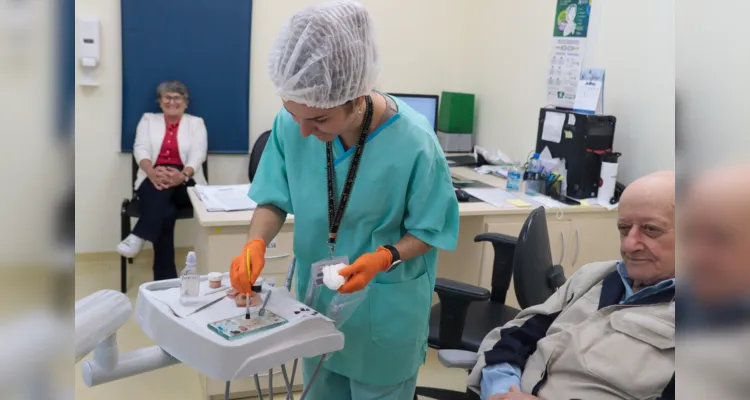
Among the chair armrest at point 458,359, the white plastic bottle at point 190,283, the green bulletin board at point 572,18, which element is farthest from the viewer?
the green bulletin board at point 572,18

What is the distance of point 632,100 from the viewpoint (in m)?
2.99

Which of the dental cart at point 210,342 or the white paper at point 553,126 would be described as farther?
the white paper at point 553,126

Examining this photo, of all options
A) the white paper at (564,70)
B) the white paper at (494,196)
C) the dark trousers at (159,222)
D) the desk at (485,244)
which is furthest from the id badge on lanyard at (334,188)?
the dark trousers at (159,222)

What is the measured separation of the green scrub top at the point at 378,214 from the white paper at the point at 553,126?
1857 millimetres

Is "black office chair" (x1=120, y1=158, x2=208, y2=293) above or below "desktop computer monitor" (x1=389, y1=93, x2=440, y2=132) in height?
below

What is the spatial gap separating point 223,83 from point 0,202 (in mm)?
3893

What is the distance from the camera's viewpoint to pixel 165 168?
3643mm

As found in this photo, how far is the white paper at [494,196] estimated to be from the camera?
281 cm

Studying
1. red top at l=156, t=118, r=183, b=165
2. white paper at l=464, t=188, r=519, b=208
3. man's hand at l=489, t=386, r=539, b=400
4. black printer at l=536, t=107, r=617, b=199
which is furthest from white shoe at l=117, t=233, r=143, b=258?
man's hand at l=489, t=386, r=539, b=400

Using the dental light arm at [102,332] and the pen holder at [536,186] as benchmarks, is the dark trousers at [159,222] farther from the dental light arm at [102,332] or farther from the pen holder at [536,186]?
the dental light arm at [102,332]

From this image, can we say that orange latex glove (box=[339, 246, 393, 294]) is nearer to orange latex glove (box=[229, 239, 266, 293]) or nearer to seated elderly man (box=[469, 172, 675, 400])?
orange latex glove (box=[229, 239, 266, 293])

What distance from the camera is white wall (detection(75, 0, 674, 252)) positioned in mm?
2904

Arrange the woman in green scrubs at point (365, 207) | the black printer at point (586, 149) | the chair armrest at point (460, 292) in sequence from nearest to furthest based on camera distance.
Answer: the woman in green scrubs at point (365, 207) < the chair armrest at point (460, 292) < the black printer at point (586, 149)

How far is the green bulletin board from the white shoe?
8.78 ft
